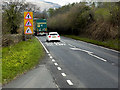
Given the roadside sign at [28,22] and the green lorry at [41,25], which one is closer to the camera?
the roadside sign at [28,22]

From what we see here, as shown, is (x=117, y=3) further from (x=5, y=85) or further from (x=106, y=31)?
(x=5, y=85)

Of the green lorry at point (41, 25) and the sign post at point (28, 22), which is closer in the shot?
the sign post at point (28, 22)

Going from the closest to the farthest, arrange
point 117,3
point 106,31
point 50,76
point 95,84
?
point 95,84 < point 50,76 < point 117,3 < point 106,31

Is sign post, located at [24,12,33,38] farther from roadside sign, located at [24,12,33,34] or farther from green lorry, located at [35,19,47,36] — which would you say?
green lorry, located at [35,19,47,36]

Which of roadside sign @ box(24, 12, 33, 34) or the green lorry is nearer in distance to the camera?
roadside sign @ box(24, 12, 33, 34)

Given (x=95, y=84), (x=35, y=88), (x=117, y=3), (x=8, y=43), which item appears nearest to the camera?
(x=35, y=88)

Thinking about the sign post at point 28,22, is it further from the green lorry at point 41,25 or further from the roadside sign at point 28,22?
the green lorry at point 41,25

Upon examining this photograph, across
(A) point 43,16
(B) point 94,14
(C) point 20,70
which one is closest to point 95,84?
(C) point 20,70

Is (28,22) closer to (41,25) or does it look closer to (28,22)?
(28,22)

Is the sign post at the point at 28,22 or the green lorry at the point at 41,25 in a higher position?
the sign post at the point at 28,22

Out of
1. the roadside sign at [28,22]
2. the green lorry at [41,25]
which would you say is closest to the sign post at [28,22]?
the roadside sign at [28,22]

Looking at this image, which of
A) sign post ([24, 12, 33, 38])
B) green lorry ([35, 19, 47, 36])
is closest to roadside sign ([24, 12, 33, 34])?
sign post ([24, 12, 33, 38])

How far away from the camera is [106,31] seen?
2975 cm

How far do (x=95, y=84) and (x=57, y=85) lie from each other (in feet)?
4.13
